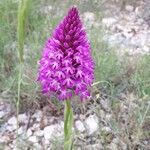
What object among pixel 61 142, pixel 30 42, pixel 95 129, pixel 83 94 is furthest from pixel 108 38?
pixel 83 94

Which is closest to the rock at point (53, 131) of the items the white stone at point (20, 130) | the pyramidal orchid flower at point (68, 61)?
the white stone at point (20, 130)

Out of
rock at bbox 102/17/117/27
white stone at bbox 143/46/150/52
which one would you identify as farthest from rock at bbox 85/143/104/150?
rock at bbox 102/17/117/27

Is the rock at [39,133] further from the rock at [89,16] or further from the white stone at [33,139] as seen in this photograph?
the rock at [89,16]

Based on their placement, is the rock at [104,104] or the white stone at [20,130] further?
the rock at [104,104]

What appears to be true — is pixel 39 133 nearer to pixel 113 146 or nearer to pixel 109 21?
pixel 113 146

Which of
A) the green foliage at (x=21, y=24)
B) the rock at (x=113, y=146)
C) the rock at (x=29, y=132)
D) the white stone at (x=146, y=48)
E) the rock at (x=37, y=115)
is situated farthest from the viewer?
the white stone at (x=146, y=48)

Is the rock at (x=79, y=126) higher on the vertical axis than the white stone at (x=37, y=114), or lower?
lower

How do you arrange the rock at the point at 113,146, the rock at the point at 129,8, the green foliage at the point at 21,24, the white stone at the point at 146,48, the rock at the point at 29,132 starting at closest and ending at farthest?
the green foliage at the point at 21,24 → the rock at the point at 113,146 → the rock at the point at 29,132 → the white stone at the point at 146,48 → the rock at the point at 129,8
